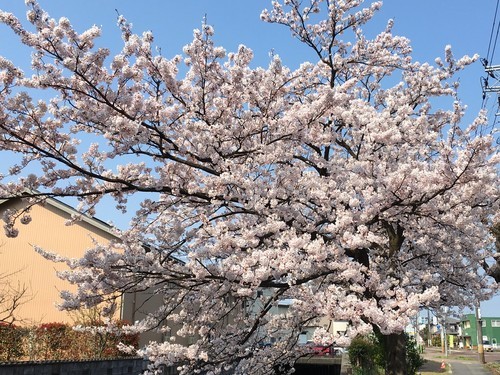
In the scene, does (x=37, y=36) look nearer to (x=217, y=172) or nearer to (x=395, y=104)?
(x=217, y=172)

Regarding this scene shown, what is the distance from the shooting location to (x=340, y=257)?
7418mm

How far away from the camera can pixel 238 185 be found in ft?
23.7

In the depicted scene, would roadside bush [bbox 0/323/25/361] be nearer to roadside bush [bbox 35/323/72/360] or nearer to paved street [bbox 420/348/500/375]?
roadside bush [bbox 35/323/72/360]

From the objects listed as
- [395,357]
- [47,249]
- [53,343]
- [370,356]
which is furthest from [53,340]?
[370,356]

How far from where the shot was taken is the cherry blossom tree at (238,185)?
6.75 meters

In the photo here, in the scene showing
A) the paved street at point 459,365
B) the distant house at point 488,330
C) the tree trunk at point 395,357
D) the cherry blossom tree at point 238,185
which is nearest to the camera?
the cherry blossom tree at point 238,185

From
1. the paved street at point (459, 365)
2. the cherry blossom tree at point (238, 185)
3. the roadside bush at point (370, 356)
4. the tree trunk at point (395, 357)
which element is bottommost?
the paved street at point (459, 365)

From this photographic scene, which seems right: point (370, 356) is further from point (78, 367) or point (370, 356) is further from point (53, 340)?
point (53, 340)

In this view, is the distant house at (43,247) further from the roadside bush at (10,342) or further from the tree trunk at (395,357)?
the tree trunk at (395,357)

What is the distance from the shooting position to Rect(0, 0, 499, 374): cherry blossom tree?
22.2 feet

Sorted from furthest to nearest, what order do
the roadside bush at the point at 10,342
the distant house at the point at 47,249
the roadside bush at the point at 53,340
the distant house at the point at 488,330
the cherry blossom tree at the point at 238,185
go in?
the distant house at the point at 488,330, the distant house at the point at 47,249, the roadside bush at the point at 53,340, the roadside bush at the point at 10,342, the cherry blossom tree at the point at 238,185

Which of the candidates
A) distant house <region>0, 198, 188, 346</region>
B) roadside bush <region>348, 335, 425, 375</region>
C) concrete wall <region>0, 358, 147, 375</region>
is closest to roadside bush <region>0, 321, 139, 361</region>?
concrete wall <region>0, 358, 147, 375</region>

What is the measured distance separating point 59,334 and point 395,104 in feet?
38.2

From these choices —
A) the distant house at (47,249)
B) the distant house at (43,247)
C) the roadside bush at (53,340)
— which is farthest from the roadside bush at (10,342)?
the distant house at (43,247)
